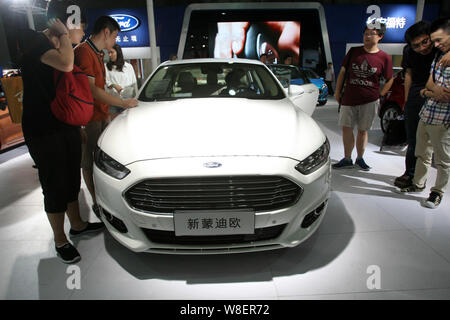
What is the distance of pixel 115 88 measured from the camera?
3.28 m

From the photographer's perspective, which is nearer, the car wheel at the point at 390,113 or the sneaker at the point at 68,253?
the sneaker at the point at 68,253

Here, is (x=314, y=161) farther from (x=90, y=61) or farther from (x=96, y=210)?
(x=96, y=210)

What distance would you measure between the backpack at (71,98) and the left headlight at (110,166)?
0.22m

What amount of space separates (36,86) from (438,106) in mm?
2566

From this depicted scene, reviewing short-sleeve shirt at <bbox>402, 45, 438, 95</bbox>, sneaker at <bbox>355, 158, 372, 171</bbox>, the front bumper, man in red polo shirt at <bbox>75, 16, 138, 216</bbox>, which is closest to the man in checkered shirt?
short-sleeve shirt at <bbox>402, 45, 438, 95</bbox>

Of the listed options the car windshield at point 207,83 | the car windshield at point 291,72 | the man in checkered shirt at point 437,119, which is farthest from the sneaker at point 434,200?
the car windshield at point 291,72

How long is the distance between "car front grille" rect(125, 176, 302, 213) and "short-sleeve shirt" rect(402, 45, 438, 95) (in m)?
1.84

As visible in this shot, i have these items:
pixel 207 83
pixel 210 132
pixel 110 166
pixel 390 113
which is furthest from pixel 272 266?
pixel 390 113

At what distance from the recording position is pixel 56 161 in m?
1.77

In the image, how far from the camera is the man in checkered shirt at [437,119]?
215 cm

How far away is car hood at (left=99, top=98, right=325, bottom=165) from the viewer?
1610 mm

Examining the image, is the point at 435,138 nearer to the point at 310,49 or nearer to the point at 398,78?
the point at 398,78

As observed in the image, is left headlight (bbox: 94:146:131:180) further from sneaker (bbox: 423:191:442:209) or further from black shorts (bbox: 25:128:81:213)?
sneaker (bbox: 423:191:442:209)

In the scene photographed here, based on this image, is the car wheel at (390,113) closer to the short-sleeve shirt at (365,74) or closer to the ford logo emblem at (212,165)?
the short-sleeve shirt at (365,74)
